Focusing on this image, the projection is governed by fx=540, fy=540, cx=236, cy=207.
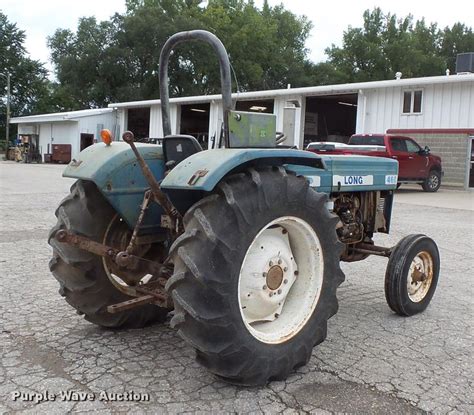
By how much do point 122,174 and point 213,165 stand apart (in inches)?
37.7

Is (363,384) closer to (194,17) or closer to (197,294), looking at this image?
(197,294)

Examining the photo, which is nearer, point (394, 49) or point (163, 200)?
point (163, 200)

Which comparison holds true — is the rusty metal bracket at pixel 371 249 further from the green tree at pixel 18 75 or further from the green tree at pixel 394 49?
the green tree at pixel 18 75

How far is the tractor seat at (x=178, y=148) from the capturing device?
361 centimetres

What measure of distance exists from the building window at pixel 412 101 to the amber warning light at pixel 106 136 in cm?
2050

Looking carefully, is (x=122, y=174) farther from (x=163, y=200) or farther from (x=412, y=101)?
(x=412, y=101)

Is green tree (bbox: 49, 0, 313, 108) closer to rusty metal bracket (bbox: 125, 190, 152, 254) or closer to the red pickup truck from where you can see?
the red pickup truck

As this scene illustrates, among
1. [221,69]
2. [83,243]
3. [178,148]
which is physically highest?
[221,69]

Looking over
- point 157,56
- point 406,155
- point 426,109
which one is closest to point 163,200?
point 406,155

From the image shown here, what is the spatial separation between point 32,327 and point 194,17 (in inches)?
2082

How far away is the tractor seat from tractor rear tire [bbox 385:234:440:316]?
6.75 feet

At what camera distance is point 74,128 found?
35.4 metres

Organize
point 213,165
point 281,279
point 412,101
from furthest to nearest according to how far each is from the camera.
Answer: point 412,101
point 281,279
point 213,165

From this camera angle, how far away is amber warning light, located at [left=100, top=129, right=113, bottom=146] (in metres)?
3.41
